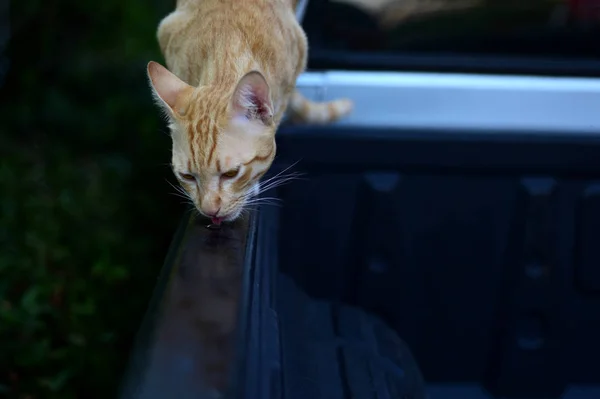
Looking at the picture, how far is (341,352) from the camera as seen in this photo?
1626 mm

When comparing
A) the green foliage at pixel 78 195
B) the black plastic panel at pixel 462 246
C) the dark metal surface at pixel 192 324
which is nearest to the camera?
the dark metal surface at pixel 192 324

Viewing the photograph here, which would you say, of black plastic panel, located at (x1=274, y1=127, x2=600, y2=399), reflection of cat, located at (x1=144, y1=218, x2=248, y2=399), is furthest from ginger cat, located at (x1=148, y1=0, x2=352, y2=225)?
reflection of cat, located at (x1=144, y1=218, x2=248, y2=399)

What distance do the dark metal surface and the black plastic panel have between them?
605mm

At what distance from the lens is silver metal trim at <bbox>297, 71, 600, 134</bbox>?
1.89m

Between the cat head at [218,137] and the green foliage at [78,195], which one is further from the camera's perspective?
the green foliage at [78,195]

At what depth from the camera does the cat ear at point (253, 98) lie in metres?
1.47

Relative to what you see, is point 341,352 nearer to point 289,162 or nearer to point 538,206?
point 289,162

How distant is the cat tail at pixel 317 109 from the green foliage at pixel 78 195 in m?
0.79

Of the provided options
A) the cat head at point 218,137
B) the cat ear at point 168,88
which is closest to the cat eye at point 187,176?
the cat head at point 218,137

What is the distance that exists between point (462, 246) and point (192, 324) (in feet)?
3.53

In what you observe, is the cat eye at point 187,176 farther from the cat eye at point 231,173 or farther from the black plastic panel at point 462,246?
the black plastic panel at point 462,246

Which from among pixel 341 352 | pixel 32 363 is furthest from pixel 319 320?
pixel 32 363

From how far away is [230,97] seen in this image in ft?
5.16

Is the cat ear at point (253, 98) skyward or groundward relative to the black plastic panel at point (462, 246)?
skyward
